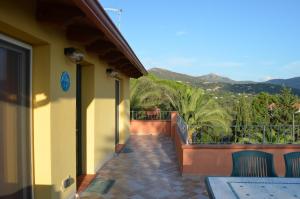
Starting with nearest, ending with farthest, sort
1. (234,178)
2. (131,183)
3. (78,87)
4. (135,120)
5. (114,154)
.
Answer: (234,178) → (131,183) → (78,87) → (114,154) → (135,120)

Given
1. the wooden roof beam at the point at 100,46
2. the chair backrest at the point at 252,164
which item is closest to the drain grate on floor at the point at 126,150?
the wooden roof beam at the point at 100,46

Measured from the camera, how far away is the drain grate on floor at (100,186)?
6843 mm

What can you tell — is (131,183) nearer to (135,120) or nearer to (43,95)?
(43,95)

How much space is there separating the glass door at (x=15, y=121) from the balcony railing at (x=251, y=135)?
5.54 m

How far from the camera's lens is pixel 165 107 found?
64.3 ft

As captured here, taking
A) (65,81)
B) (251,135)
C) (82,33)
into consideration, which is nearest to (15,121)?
(65,81)

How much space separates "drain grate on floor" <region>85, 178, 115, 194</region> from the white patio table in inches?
117

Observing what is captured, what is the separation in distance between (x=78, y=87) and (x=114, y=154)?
356 centimetres

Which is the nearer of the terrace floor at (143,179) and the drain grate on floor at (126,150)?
the terrace floor at (143,179)

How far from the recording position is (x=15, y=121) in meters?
4.51

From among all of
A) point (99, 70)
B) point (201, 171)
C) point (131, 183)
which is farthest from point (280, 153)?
point (99, 70)

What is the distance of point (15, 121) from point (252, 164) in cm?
330

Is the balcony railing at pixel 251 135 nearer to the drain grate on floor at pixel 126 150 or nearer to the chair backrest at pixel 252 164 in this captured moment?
the drain grate on floor at pixel 126 150

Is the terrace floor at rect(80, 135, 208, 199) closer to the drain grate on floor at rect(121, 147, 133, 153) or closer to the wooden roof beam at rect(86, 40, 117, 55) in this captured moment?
the drain grate on floor at rect(121, 147, 133, 153)
